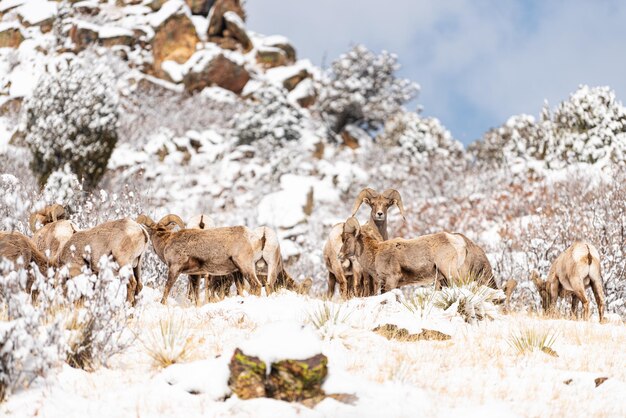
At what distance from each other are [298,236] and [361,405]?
18417 mm

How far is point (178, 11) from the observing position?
148 feet

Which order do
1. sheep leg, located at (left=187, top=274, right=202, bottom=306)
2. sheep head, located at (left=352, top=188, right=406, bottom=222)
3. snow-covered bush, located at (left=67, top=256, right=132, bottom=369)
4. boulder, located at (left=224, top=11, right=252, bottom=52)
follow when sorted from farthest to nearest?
1. boulder, located at (left=224, top=11, right=252, bottom=52)
2. sheep head, located at (left=352, top=188, right=406, bottom=222)
3. sheep leg, located at (left=187, top=274, right=202, bottom=306)
4. snow-covered bush, located at (left=67, top=256, right=132, bottom=369)

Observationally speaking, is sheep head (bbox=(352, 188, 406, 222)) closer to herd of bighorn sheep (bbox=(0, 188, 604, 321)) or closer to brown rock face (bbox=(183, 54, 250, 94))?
herd of bighorn sheep (bbox=(0, 188, 604, 321))

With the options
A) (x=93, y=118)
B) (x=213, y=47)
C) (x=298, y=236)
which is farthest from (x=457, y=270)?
(x=213, y=47)

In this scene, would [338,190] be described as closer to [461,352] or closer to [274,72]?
[274,72]

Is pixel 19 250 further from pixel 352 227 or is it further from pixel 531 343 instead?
pixel 531 343

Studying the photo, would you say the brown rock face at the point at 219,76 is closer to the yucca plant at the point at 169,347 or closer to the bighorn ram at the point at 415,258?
the bighorn ram at the point at 415,258

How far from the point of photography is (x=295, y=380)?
436cm

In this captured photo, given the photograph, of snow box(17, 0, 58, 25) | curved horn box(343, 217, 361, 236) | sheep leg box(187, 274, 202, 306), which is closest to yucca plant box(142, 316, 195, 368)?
sheep leg box(187, 274, 202, 306)

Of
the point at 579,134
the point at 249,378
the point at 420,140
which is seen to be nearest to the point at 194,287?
the point at 249,378

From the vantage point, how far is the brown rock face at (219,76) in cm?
4275

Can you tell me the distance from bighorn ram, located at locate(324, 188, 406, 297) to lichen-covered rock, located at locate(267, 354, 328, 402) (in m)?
4.90

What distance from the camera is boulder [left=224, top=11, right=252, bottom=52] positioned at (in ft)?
151

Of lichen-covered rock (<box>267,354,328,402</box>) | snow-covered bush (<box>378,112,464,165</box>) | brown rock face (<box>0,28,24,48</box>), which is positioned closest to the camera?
lichen-covered rock (<box>267,354,328,402</box>)
